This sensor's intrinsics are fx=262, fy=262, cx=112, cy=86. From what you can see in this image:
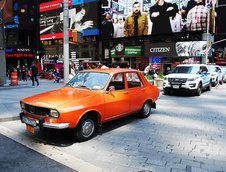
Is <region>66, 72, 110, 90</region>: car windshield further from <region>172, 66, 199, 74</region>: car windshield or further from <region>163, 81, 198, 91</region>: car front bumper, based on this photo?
<region>172, 66, 199, 74</region>: car windshield

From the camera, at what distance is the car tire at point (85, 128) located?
5770 mm

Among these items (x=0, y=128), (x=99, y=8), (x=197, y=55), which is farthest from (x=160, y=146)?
(x=99, y=8)

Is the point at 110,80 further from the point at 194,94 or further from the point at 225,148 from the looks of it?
the point at 194,94

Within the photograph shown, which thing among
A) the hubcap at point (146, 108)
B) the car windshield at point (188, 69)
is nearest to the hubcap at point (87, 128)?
the hubcap at point (146, 108)

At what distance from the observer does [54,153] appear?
17.2 feet

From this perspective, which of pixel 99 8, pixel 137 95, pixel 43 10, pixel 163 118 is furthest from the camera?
pixel 43 10

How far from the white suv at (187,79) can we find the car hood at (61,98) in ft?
27.7

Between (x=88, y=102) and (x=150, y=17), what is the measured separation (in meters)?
35.0

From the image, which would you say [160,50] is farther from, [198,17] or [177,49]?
[198,17]

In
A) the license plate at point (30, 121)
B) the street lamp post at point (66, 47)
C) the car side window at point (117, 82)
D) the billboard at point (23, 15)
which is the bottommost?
the license plate at point (30, 121)

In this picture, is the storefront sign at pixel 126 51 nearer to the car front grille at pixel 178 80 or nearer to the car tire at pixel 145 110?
the car front grille at pixel 178 80

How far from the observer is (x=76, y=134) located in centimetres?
577

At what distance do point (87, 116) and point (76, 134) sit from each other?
0.47 m

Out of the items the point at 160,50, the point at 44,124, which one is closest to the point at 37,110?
the point at 44,124
